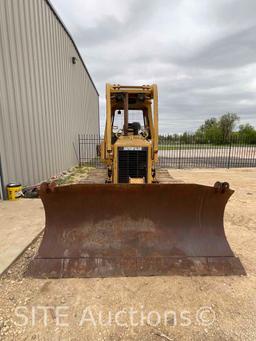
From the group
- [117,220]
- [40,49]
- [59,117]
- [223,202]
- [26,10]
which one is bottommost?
[117,220]

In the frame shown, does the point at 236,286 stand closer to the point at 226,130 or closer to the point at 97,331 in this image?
the point at 97,331

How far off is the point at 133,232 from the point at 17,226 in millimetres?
2161

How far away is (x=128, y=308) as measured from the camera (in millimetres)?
1926

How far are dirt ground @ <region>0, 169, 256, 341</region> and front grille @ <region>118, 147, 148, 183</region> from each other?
196 centimetres

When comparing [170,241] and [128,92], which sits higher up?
[128,92]

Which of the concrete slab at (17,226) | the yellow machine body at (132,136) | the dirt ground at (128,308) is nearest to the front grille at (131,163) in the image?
the yellow machine body at (132,136)

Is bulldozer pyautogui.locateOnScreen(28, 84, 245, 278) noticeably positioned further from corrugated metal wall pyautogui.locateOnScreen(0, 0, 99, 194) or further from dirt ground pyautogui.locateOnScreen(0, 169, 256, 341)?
corrugated metal wall pyautogui.locateOnScreen(0, 0, 99, 194)

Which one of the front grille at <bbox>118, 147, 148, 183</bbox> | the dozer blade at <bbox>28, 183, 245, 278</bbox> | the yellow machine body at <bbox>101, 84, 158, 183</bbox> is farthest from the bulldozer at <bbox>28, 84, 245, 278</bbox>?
the front grille at <bbox>118, 147, 148, 183</bbox>

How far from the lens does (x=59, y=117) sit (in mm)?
8711

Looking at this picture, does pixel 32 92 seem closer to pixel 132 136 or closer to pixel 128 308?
pixel 132 136

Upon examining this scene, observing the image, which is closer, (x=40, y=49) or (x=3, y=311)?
(x=3, y=311)

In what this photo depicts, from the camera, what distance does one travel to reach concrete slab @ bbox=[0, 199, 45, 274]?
2748mm

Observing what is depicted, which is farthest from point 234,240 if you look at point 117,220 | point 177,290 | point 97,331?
point 97,331

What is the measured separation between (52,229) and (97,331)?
132cm
